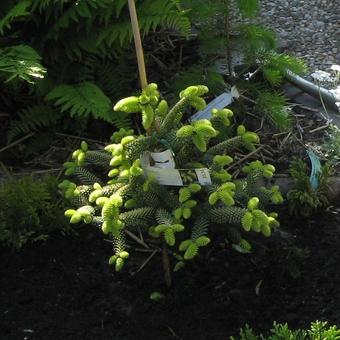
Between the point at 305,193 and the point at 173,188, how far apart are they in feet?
2.14

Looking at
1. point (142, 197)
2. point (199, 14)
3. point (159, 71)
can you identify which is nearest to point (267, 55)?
point (199, 14)

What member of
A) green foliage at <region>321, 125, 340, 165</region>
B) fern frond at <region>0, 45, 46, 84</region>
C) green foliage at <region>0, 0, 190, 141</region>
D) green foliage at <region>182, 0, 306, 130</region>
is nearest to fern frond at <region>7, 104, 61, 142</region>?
green foliage at <region>0, 0, 190, 141</region>

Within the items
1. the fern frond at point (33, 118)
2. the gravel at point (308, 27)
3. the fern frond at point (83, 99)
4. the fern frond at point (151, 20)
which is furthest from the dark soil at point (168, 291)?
the gravel at point (308, 27)

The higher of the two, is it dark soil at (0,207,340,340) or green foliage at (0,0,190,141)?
green foliage at (0,0,190,141)

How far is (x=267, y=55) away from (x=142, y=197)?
1.31m

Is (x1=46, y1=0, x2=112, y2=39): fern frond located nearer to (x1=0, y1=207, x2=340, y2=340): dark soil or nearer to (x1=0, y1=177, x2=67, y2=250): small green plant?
(x1=0, y1=177, x2=67, y2=250): small green plant

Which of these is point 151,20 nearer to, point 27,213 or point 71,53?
point 71,53

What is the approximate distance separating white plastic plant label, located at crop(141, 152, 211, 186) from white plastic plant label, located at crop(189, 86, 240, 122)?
67cm

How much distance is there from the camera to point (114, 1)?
11.2 feet

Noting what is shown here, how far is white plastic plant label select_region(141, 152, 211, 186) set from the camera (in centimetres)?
271

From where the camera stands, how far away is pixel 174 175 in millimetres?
2711

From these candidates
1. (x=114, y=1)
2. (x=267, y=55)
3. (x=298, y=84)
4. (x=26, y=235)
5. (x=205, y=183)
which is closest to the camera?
(x=205, y=183)

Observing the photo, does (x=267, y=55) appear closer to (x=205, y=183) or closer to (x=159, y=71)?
(x=159, y=71)

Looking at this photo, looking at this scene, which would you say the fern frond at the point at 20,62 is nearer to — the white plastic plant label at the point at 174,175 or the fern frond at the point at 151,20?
the fern frond at the point at 151,20
